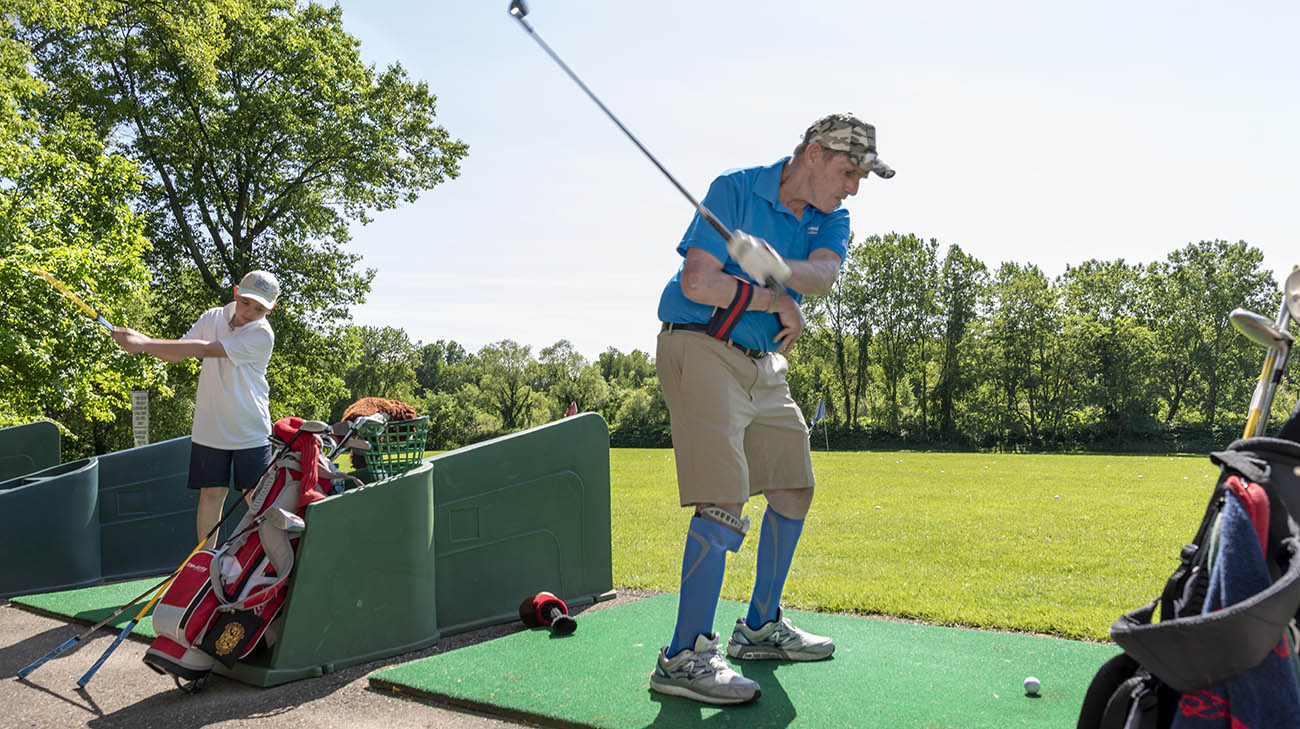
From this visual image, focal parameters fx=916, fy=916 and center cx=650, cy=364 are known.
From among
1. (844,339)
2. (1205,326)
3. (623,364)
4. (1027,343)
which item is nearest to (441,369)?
(623,364)

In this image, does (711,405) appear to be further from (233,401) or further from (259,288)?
(233,401)

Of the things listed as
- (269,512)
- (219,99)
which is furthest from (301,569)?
(219,99)

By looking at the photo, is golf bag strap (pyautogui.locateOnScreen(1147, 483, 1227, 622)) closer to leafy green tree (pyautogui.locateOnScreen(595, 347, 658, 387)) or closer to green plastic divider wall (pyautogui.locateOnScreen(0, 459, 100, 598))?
green plastic divider wall (pyautogui.locateOnScreen(0, 459, 100, 598))

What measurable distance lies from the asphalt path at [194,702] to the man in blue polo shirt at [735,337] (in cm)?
77

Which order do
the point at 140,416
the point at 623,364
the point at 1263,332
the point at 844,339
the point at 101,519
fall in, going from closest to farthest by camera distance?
the point at 1263,332, the point at 101,519, the point at 140,416, the point at 844,339, the point at 623,364

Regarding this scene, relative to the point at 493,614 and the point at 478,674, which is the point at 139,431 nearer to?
the point at 493,614

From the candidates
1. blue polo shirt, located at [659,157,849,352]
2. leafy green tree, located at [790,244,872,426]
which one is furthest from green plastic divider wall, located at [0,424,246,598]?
leafy green tree, located at [790,244,872,426]

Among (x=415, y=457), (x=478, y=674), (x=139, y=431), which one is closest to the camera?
(x=478, y=674)

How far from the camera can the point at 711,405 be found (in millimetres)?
3451

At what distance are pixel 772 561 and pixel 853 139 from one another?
1761 millimetres

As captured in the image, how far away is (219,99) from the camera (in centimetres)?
2459

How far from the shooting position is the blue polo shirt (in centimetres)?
348

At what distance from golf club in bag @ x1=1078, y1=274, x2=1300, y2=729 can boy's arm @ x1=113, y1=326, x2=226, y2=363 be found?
4478 millimetres

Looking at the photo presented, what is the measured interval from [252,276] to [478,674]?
273 centimetres
